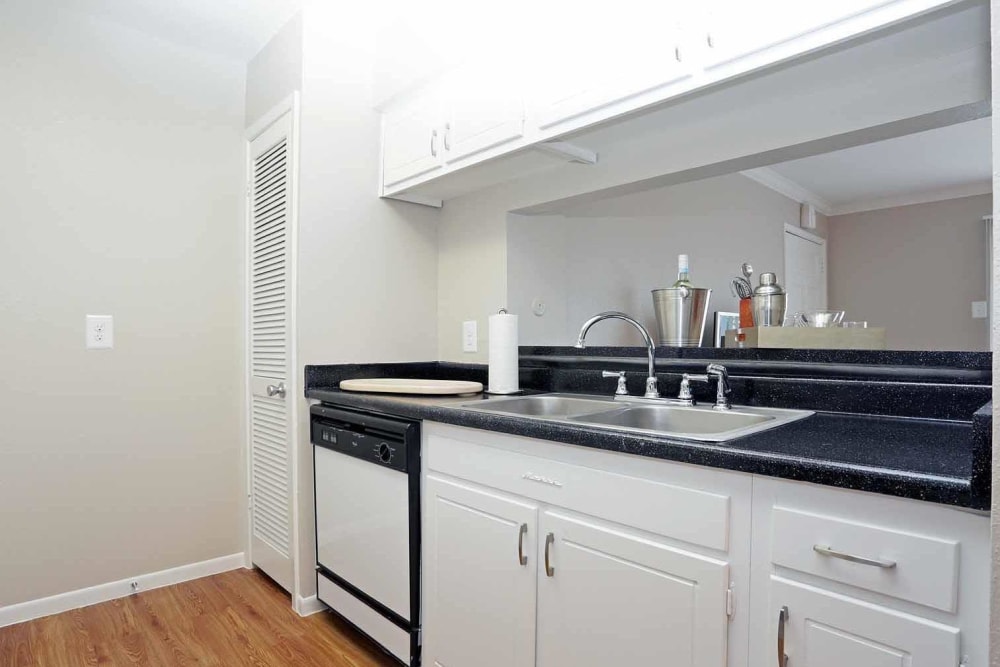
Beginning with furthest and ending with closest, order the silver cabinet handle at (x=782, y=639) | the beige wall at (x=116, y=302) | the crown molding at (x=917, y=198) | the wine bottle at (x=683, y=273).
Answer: the beige wall at (x=116, y=302) < the wine bottle at (x=683, y=273) < the crown molding at (x=917, y=198) < the silver cabinet handle at (x=782, y=639)

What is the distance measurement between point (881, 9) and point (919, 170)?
610mm

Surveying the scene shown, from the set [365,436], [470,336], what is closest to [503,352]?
[470,336]

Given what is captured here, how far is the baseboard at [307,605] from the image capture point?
7.27ft

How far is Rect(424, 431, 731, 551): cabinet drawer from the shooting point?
1067mm

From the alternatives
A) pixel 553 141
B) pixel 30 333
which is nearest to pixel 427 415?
pixel 553 141

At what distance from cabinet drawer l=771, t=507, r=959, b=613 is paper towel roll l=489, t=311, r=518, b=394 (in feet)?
4.00

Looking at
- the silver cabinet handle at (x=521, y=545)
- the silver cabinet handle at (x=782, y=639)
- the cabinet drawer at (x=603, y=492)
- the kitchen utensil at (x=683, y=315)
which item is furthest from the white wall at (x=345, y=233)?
the silver cabinet handle at (x=782, y=639)

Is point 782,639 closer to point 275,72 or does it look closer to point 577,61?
point 577,61

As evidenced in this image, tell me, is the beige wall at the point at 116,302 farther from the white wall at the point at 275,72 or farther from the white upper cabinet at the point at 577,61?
the white upper cabinet at the point at 577,61

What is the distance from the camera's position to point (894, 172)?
5.29 feet

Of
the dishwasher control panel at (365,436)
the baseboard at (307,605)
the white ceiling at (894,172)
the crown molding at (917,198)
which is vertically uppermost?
the white ceiling at (894,172)

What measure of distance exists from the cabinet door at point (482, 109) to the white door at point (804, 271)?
0.89 meters

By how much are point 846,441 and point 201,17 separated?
2636mm

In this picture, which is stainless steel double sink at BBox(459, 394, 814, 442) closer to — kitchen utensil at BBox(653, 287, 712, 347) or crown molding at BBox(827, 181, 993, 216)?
kitchen utensil at BBox(653, 287, 712, 347)
